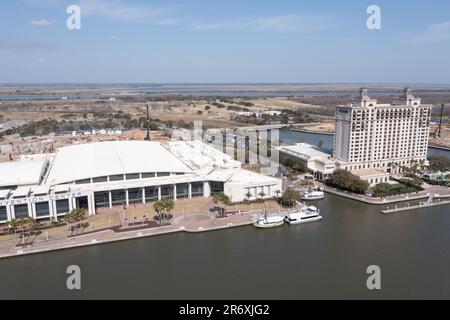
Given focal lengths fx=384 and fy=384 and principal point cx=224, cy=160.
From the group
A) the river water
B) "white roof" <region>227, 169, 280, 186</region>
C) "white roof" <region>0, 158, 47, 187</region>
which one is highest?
"white roof" <region>0, 158, 47, 187</region>

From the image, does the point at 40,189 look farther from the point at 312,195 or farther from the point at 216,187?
the point at 312,195

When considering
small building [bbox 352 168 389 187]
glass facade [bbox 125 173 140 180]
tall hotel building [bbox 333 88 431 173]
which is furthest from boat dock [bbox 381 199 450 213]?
glass facade [bbox 125 173 140 180]

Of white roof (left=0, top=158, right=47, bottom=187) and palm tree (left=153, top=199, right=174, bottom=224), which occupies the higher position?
white roof (left=0, top=158, right=47, bottom=187)

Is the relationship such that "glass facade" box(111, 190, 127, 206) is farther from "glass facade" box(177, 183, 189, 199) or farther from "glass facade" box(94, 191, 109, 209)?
"glass facade" box(177, 183, 189, 199)

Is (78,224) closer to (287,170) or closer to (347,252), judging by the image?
(347,252)

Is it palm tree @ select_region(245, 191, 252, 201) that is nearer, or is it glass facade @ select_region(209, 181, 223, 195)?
palm tree @ select_region(245, 191, 252, 201)

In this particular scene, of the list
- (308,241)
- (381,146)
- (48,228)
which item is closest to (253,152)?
(381,146)

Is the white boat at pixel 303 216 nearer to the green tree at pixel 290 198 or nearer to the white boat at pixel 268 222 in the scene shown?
the white boat at pixel 268 222
